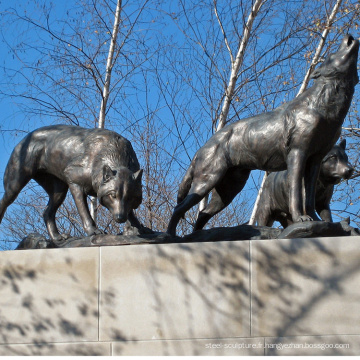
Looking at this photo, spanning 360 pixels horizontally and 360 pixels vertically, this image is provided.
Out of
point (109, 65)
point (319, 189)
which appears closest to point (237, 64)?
point (109, 65)

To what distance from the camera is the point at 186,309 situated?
643cm

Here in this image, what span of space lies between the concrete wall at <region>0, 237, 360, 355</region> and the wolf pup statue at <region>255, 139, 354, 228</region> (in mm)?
2219

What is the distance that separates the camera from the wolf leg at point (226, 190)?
8.15 m

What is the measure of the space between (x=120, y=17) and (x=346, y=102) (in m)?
7.71

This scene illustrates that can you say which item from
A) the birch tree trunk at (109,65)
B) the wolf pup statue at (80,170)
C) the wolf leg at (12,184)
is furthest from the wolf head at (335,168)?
the birch tree trunk at (109,65)

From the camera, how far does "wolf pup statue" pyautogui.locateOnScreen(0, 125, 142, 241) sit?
7.34 metres

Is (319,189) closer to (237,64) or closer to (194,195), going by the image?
(194,195)

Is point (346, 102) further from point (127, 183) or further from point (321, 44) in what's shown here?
point (321, 44)

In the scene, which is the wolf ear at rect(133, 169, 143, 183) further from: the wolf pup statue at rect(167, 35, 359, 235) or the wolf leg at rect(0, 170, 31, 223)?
the wolf leg at rect(0, 170, 31, 223)

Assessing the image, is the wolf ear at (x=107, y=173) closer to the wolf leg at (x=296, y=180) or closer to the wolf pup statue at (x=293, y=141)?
the wolf pup statue at (x=293, y=141)

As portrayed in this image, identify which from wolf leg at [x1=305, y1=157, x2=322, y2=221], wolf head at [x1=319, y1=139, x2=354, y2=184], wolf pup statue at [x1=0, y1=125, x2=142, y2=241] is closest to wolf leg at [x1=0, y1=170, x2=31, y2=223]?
wolf pup statue at [x1=0, y1=125, x2=142, y2=241]

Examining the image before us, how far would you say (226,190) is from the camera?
8.27 metres

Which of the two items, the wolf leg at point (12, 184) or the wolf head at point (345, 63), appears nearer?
the wolf head at point (345, 63)

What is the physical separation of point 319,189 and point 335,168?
364 millimetres
